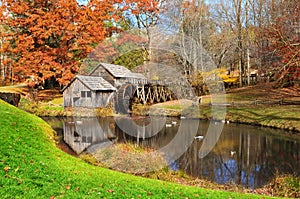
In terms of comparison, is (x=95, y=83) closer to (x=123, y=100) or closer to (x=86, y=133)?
(x=123, y=100)

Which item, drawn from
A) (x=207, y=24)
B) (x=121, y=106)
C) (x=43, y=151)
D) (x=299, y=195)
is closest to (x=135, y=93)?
(x=121, y=106)

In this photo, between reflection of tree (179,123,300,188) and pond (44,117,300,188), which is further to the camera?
pond (44,117,300,188)

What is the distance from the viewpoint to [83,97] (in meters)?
23.1

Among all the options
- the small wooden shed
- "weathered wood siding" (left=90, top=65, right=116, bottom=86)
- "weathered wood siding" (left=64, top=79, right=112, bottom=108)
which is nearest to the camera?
the small wooden shed

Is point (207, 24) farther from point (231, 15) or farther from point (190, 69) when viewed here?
point (190, 69)

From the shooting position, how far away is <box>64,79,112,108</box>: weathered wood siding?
22828mm

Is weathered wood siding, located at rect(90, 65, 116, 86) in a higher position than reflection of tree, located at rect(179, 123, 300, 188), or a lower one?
higher

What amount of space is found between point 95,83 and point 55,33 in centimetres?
941

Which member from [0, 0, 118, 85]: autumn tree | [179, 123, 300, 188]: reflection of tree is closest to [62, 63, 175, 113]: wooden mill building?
[0, 0, 118, 85]: autumn tree

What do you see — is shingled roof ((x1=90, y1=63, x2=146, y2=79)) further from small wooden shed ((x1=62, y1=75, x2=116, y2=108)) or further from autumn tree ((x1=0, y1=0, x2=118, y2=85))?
autumn tree ((x1=0, y1=0, x2=118, y2=85))

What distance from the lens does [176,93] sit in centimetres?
2758

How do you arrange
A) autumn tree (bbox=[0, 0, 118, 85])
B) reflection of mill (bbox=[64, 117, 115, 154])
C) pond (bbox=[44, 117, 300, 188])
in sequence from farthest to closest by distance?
autumn tree (bbox=[0, 0, 118, 85]) → reflection of mill (bbox=[64, 117, 115, 154]) → pond (bbox=[44, 117, 300, 188])

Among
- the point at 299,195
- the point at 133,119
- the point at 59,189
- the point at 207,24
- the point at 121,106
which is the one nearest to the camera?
the point at 59,189

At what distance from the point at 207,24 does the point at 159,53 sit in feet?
27.9
